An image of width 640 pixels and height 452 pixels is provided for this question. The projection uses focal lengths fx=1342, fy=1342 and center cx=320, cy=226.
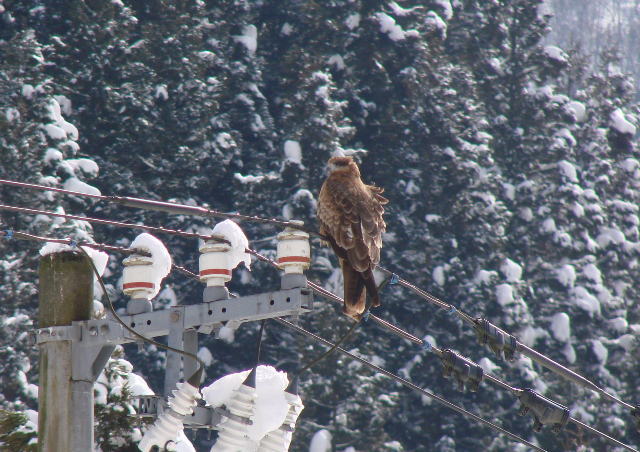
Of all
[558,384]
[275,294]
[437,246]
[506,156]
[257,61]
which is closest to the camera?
[275,294]

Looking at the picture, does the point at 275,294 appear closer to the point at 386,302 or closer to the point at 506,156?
the point at 386,302

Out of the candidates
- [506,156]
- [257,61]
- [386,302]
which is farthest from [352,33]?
[386,302]

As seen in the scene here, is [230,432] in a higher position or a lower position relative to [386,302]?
higher

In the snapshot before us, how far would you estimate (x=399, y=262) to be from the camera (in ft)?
124

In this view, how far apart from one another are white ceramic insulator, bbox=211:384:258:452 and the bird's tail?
3.25ft

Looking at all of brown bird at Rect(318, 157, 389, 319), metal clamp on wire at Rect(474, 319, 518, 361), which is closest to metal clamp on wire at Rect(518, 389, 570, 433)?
metal clamp on wire at Rect(474, 319, 518, 361)

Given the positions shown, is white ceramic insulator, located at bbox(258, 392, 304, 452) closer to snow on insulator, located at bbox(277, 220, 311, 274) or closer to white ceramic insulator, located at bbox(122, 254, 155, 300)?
snow on insulator, located at bbox(277, 220, 311, 274)

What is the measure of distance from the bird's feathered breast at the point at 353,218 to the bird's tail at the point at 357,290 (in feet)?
0.17

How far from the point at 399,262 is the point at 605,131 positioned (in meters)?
11.1

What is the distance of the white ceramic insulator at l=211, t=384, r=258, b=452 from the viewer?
25.2 feet

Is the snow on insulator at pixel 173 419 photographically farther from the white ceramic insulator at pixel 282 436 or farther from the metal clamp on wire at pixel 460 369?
the metal clamp on wire at pixel 460 369

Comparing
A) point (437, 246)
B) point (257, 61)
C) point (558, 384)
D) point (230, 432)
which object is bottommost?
point (558, 384)

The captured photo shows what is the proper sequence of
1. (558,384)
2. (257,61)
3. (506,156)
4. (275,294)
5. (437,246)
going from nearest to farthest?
1. (275,294)
2. (558,384)
3. (437,246)
4. (257,61)
5. (506,156)

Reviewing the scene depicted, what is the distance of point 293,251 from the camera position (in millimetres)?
7695
